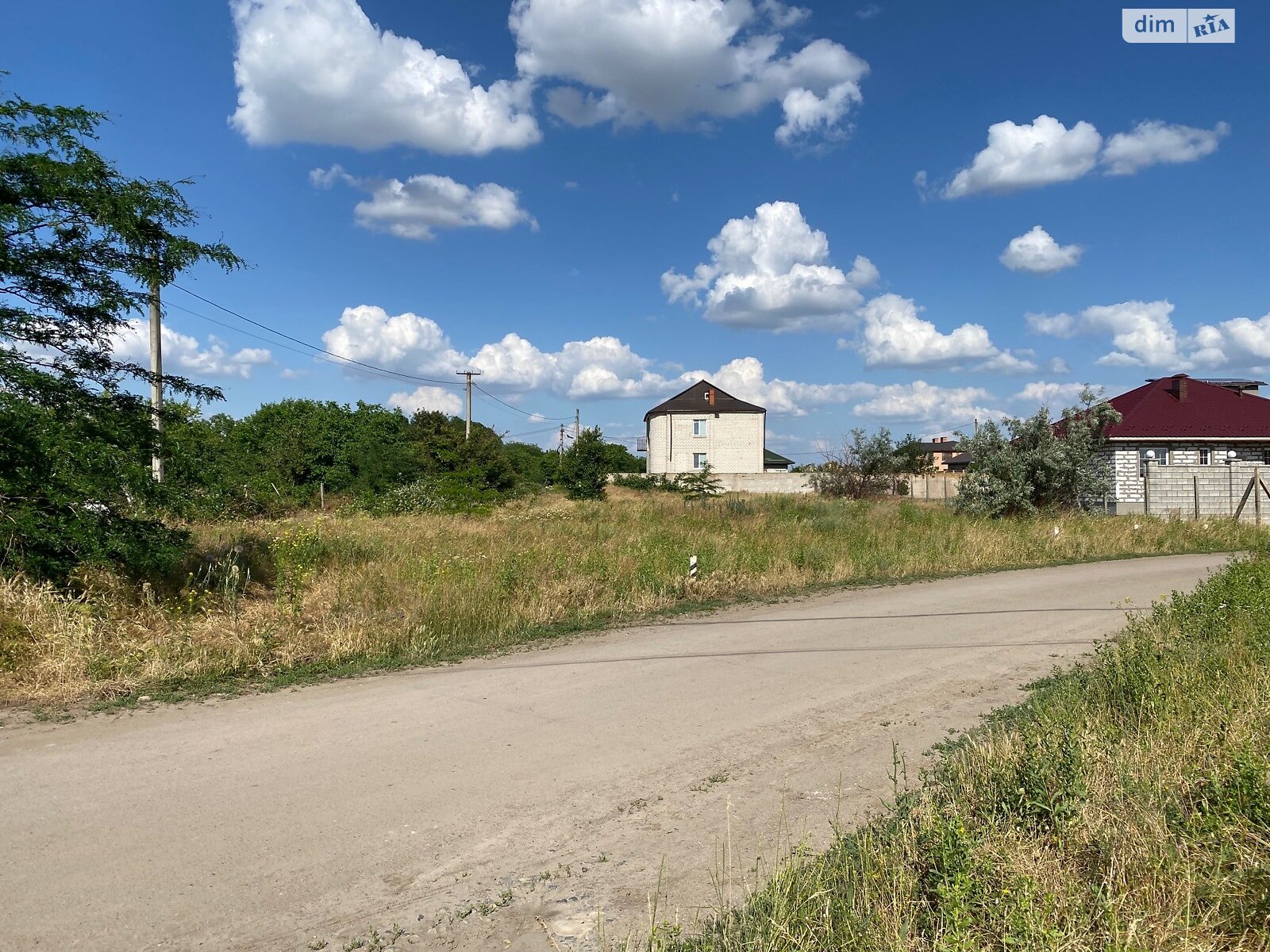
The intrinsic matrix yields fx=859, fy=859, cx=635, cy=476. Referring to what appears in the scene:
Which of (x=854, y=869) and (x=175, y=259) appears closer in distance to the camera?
(x=854, y=869)

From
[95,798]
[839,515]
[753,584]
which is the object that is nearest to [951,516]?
[839,515]

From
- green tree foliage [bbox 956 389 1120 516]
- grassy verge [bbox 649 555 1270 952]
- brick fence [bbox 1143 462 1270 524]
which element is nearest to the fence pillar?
brick fence [bbox 1143 462 1270 524]

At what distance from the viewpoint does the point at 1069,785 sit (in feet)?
14.2

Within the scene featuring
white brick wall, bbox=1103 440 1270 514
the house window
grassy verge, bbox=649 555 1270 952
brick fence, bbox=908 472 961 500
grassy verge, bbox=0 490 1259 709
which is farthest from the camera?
brick fence, bbox=908 472 961 500

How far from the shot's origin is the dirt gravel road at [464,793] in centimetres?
393

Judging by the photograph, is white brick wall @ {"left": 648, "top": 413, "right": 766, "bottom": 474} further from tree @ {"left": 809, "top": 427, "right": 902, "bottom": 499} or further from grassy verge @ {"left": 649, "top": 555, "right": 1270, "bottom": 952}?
grassy verge @ {"left": 649, "top": 555, "right": 1270, "bottom": 952}

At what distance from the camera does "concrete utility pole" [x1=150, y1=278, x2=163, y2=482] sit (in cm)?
980

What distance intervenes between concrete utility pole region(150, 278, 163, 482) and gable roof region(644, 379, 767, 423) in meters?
50.7

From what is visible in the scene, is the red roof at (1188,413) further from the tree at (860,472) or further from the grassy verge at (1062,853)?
the grassy verge at (1062,853)

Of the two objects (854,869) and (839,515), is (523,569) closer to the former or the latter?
(854,869)

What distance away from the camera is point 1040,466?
27016 millimetres

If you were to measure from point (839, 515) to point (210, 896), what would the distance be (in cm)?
2104

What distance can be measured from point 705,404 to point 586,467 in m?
24.6

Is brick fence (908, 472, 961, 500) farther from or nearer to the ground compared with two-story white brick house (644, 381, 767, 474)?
nearer to the ground
